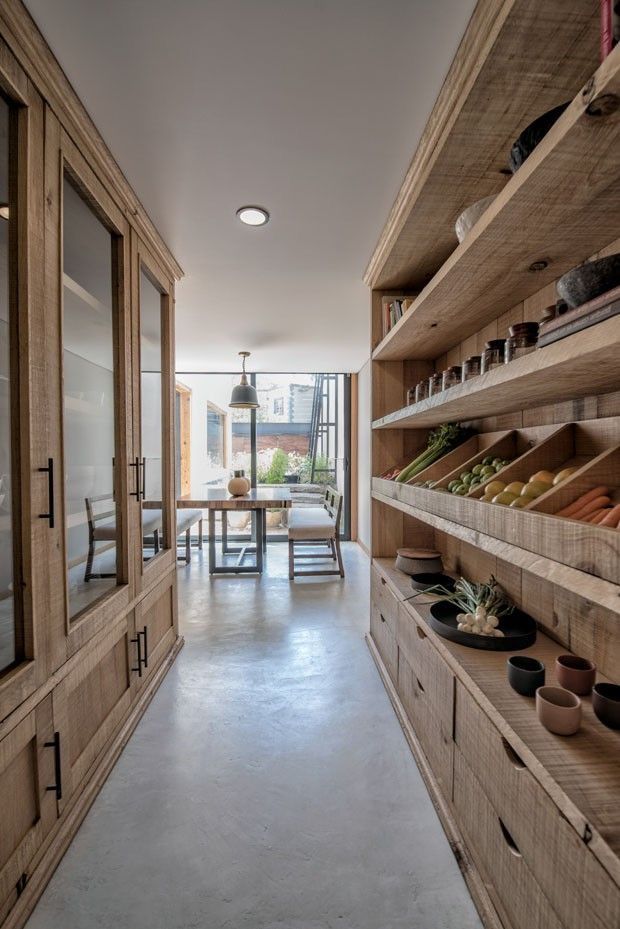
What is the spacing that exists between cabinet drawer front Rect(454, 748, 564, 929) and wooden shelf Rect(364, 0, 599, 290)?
1820 millimetres

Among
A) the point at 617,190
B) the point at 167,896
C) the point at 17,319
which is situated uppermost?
the point at 617,190

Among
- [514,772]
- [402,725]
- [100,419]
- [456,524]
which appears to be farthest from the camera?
[402,725]

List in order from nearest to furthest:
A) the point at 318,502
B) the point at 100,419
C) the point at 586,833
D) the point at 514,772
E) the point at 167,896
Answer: the point at 586,833 < the point at 514,772 < the point at 167,896 < the point at 100,419 < the point at 318,502

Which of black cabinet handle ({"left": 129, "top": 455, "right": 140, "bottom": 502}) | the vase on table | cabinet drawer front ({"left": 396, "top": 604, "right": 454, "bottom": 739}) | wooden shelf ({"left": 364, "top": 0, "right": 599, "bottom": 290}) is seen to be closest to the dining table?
the vase on table

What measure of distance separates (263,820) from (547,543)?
134 cm

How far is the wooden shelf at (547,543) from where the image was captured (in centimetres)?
81

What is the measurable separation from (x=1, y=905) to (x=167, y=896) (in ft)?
1.33

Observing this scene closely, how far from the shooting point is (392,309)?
8.12 ft

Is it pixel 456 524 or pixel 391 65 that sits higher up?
pixel 391 65

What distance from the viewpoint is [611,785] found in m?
0.90

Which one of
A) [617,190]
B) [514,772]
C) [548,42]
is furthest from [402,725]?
[548,42]

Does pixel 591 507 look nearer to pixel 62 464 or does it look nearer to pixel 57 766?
pixel 62 464

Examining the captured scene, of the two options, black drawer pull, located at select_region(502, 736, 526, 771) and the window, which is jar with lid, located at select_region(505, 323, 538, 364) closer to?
black drawer pull, located at select_region(502, 736, 526, 771)

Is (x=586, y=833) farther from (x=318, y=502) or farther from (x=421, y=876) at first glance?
(x=318, y=502)
